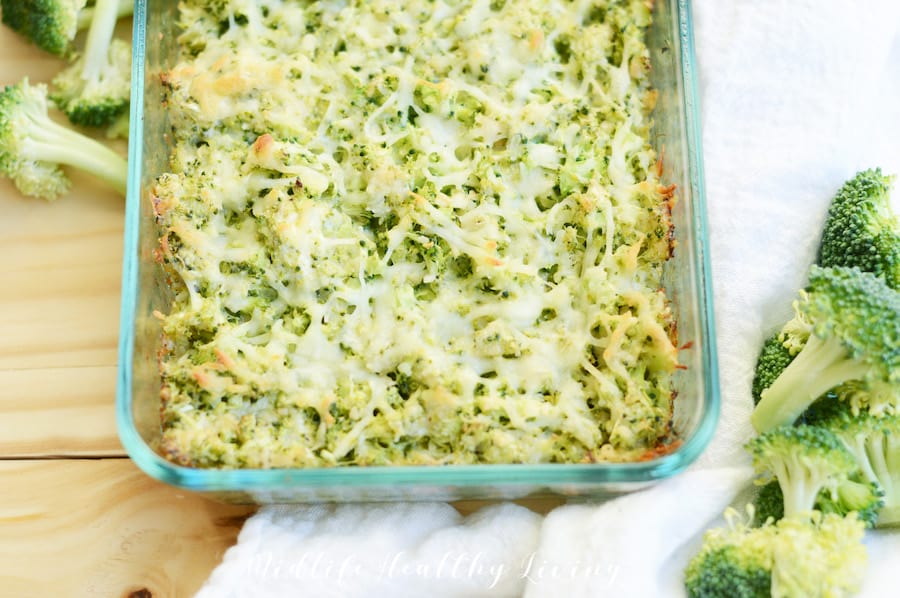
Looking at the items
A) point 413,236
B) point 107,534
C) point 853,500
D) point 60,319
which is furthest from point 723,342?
point 60,319

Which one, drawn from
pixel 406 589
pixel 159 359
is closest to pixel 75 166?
pixel 159 359

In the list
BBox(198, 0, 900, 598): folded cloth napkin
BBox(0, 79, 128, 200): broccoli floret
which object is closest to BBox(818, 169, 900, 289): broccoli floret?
BBox(198, 0, 900, 598): folded cloth napkin

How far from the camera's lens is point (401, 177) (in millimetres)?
1934

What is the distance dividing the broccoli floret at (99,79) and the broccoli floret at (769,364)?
1.49 meters

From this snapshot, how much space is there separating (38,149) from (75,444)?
651 mm

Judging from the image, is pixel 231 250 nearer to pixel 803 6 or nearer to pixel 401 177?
pixel 401 177

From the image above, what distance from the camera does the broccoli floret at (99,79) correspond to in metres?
2.28

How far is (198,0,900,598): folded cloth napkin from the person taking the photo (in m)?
1.82

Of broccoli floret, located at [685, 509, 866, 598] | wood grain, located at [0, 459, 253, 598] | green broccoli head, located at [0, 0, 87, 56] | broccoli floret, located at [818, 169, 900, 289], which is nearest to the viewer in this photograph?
broccoli floret, located at [685, 509, 866, 598]

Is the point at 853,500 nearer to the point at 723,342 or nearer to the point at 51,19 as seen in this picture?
the point at 723,342

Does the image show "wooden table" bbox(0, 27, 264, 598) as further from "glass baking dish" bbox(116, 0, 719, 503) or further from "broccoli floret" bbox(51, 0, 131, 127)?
"glass baking dish" bbox(116, 0, 719, 503)

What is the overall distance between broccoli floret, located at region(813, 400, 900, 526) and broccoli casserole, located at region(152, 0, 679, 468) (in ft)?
1.03

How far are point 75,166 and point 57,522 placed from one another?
77cm

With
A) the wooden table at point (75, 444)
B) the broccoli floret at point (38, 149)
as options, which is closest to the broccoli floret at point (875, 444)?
the wooden table at point (75, 444)
